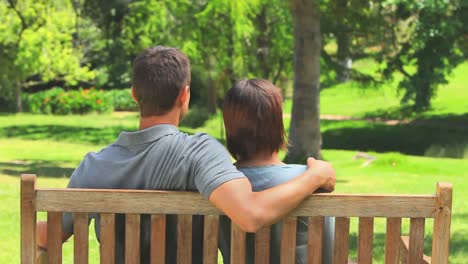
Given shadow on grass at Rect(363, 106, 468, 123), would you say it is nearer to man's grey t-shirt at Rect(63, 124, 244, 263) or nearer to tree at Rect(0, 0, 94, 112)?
tree at Rect(0, 0, 94, 112)

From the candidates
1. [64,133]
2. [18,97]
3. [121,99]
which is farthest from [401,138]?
[18,97]

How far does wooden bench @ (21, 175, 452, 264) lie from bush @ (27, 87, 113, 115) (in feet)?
142

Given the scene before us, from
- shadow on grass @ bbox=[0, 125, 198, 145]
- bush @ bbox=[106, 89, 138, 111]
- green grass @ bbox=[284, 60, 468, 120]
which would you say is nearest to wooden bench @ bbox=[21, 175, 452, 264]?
shadow on grass @ bbox=[0, 125, 198, 145]

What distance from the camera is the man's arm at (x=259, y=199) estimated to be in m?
3.04

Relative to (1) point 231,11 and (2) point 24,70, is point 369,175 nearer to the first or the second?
(1) point 231,11

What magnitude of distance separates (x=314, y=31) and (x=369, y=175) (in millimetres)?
2901

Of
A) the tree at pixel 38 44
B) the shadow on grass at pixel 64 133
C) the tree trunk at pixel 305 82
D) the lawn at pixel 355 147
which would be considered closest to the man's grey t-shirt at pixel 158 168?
the lawn at pixel 355 147

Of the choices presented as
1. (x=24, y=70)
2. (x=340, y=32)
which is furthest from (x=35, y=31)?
(x=340, y=32)

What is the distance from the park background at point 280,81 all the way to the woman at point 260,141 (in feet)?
13.7

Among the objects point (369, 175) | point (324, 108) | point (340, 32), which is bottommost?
point (324, 108)

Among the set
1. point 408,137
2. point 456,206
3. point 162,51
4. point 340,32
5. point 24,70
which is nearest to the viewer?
point 162,51

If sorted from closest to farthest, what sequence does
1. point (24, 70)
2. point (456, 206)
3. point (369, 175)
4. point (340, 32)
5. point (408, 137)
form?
point (456, 206), point (369, 175), point (340, 32), point (408, 137), point (24, 70)

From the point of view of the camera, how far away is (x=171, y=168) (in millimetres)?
3279

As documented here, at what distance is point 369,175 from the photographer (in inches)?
656
